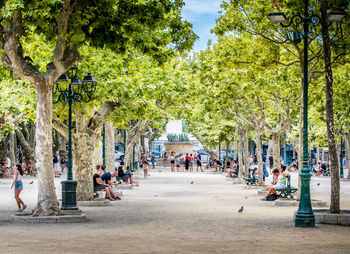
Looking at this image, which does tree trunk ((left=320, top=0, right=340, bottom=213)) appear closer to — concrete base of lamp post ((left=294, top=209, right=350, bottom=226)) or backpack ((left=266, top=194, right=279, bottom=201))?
concrete base of lamp post ((left=294, top=209, right=350, bottom=226))

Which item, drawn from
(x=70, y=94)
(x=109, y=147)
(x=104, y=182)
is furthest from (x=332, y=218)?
(x=109, y=147)

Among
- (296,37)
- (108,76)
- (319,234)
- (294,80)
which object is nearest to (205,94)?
(294,80)

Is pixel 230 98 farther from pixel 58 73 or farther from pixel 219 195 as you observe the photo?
pixel 58 73

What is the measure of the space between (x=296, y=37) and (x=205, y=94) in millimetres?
12653

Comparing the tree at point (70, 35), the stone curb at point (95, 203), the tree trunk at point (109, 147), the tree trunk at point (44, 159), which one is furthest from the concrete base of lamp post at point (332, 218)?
the tree trunk at point (109, 147)

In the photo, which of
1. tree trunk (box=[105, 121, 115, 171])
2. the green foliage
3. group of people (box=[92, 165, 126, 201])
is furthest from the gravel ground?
the green foliage

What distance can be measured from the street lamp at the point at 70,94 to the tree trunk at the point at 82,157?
1002 millimetres

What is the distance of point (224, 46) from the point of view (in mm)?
23812

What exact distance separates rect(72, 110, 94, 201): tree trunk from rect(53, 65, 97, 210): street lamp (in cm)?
100

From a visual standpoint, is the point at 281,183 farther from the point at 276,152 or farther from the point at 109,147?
the point at 109,147

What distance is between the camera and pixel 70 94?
724 inches

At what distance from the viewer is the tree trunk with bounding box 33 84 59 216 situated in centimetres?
1595

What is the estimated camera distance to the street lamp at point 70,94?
692 inches

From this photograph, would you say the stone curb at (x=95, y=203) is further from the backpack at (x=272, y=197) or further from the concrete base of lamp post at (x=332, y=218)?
the concrete base of lamp post at (x=332, y=218)
